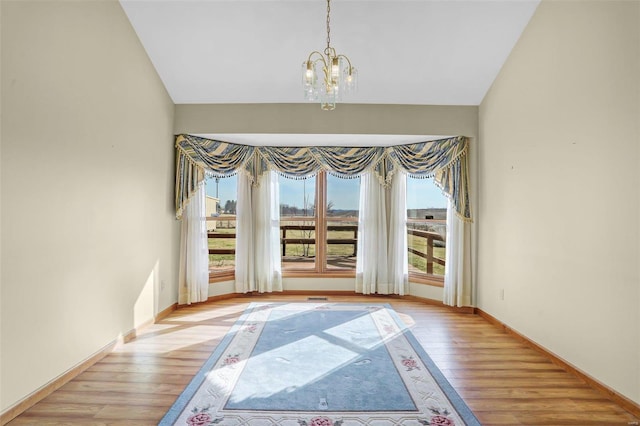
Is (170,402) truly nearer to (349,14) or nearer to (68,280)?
(68,280)

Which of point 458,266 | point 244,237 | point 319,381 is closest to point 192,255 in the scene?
point 244,237

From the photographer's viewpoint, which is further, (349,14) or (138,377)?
(349,14)

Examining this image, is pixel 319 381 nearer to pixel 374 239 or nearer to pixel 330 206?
pixel 374 239

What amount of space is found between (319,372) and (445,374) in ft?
3.34

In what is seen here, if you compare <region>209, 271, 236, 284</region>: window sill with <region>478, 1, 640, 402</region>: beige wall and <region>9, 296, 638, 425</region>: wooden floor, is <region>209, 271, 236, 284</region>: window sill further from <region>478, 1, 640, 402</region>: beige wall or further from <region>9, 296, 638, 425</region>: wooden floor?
<region>478, 1, 640, 402</region>: beige wall

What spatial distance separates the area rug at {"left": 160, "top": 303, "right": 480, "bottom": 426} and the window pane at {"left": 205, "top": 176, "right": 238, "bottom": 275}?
1.39m

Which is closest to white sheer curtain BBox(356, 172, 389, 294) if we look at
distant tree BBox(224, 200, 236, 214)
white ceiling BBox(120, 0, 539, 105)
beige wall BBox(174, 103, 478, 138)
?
beige wall BBox(174, 103, 478, 138)

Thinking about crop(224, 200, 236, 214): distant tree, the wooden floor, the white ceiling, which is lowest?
the wooden floor

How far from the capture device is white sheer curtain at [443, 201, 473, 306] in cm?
463

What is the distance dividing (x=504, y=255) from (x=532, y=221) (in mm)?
656

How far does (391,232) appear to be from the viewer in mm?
5277

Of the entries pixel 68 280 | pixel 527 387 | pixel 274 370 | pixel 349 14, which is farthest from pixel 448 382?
pixel 349 14

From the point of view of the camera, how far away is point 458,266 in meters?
4.67

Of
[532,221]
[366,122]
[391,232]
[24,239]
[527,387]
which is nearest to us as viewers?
[24,239]
